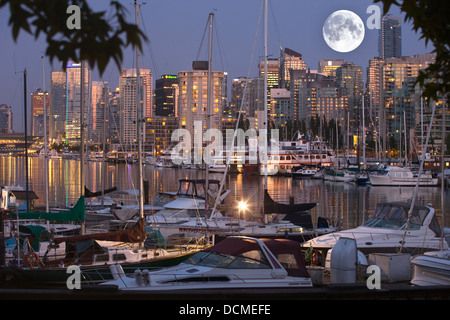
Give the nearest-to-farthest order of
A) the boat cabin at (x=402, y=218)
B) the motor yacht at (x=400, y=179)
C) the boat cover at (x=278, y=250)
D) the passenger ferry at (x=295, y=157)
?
the boat cover at (x=278, y=250) → the boat cabin at (x=402, y=218) → the motor yacht at (x=400, y=179) → the passenger ferry at (x=295, y=157)

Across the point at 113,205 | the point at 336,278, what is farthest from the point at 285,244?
the point at 113,205

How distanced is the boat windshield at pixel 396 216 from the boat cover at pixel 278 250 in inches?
327

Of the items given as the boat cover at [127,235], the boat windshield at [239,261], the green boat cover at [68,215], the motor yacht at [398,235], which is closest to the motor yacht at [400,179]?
the motor yacht at [398,235]

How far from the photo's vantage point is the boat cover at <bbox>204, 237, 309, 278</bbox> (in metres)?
11.4

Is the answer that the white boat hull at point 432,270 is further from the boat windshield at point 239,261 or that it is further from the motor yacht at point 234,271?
the boat windshield at point 239,261

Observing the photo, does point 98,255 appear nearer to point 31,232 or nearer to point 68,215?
point 68,215

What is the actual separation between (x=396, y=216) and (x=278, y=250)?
9131 millimetres

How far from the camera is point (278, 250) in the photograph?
38.3 feet

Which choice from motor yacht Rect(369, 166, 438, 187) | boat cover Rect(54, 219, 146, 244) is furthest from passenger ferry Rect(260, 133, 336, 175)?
boat cover Rect(54, 219, 146, 244)

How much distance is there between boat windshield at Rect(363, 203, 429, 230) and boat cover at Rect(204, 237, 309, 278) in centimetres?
830

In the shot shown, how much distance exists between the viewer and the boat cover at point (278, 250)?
11367 mm

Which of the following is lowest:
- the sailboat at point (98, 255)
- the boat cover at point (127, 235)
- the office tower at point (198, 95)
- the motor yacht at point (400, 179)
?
the motor yacht at point (400, 179)

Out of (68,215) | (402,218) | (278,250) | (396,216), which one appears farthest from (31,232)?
(402,218)
